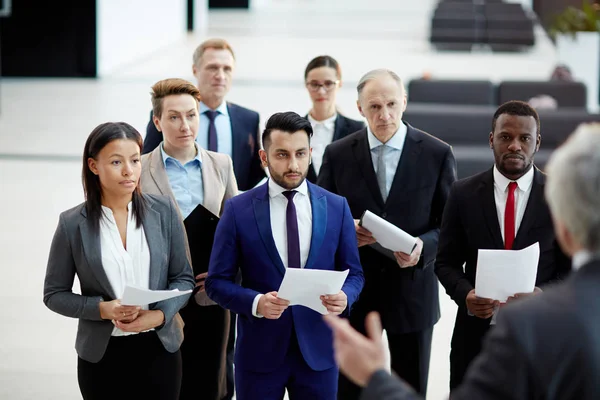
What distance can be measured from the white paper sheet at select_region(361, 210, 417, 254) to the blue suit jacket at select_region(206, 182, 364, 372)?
0.84ft

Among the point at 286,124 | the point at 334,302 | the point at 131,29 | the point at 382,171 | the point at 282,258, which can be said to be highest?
the point at 131,29

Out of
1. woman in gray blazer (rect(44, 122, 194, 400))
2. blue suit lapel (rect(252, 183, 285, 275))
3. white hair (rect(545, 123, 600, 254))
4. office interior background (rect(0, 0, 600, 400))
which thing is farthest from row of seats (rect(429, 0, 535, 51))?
white hair (rect(545, 123, 600, 254))

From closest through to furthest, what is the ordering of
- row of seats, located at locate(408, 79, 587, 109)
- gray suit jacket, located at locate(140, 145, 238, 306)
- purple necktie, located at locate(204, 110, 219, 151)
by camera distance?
gray suit jacket, located at locate(140, 145, 238, 306), purple necktie, located at locate(204, 110, 219, 151), row of seats, located at locate(408, 79, 587, 109)

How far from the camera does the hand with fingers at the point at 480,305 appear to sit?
329cm

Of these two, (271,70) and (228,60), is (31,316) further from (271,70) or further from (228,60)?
(271,70)

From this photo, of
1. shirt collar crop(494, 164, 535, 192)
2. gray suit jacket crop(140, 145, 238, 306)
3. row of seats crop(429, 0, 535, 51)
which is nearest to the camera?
shirt collar crop(494, 164, 535, 192)

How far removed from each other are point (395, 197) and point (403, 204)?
5cm

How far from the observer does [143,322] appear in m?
3.20

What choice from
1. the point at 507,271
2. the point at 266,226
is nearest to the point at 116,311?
the point at 266,226

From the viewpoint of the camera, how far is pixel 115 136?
3.26 m

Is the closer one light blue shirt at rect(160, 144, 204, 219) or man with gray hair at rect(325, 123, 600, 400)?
man with gray hair at rect(325, 123, 600, 400)

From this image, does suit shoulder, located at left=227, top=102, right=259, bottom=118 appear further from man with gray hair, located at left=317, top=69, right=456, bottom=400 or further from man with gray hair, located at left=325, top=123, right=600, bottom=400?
man with gray hair, located at left=325, top=123, right=600, bottom=400

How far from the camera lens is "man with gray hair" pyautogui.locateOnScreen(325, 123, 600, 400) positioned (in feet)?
5.63

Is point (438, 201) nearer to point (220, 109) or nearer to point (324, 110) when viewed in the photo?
point (324, 110)
